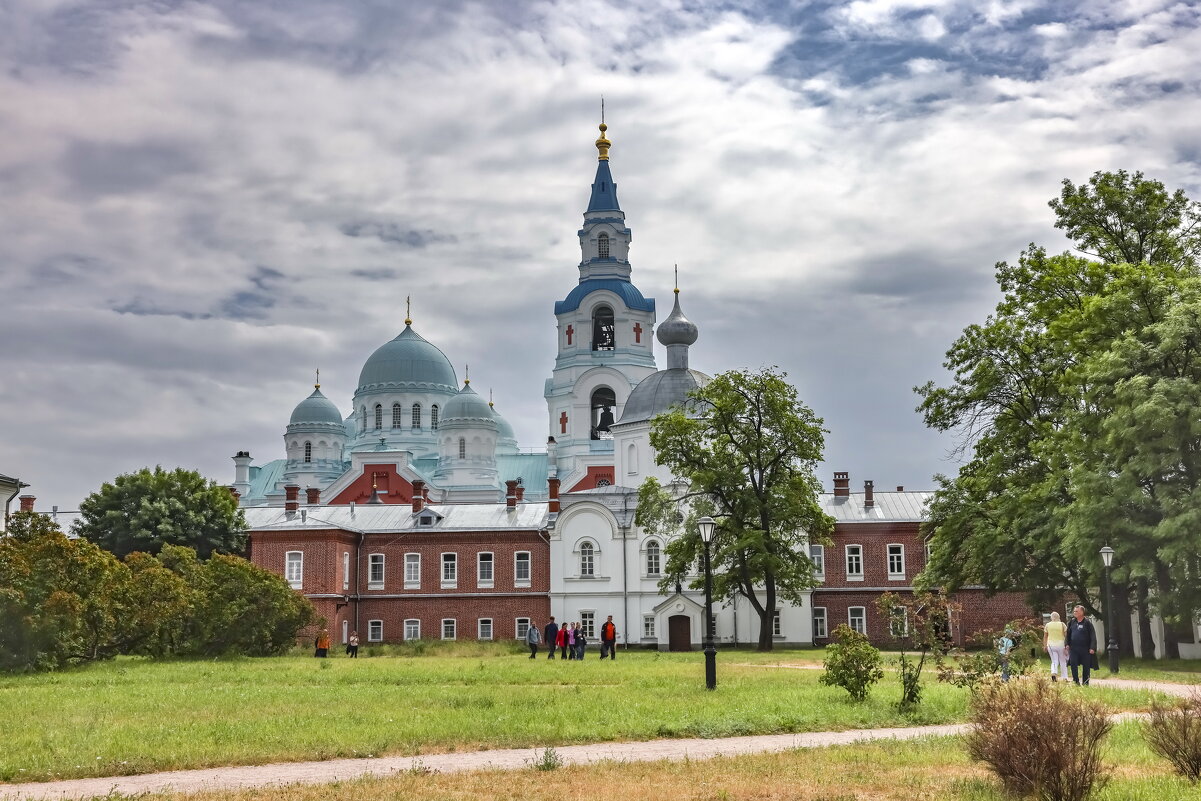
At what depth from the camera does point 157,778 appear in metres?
11.2

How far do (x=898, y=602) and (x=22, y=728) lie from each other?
35.3 feet

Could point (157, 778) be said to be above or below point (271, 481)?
below

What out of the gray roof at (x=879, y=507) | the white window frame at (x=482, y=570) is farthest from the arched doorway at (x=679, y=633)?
the white window frame at (x=482, y=570)

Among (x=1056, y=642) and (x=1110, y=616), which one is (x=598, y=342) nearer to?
(x=1110, y=616)

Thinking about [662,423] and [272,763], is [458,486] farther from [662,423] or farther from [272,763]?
[272,763]

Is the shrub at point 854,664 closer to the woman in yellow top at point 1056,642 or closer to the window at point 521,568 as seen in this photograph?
Answer: the woman in yellow top at point 1056,642

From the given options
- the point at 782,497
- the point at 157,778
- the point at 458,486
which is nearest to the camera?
the point at 157,778

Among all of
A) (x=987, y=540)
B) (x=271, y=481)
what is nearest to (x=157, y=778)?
(x=987, y=540)

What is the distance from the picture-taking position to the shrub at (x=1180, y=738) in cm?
979

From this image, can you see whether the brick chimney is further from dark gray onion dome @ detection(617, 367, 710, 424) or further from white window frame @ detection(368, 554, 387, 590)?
dark gray onion dome @ detection(617, 367, 710, 424)

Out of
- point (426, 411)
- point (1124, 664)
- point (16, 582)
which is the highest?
point (426, 411)

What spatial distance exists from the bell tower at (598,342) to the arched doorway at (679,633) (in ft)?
63.0

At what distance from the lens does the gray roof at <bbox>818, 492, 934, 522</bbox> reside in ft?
152

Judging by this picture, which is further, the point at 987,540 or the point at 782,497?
the point at 782,497
